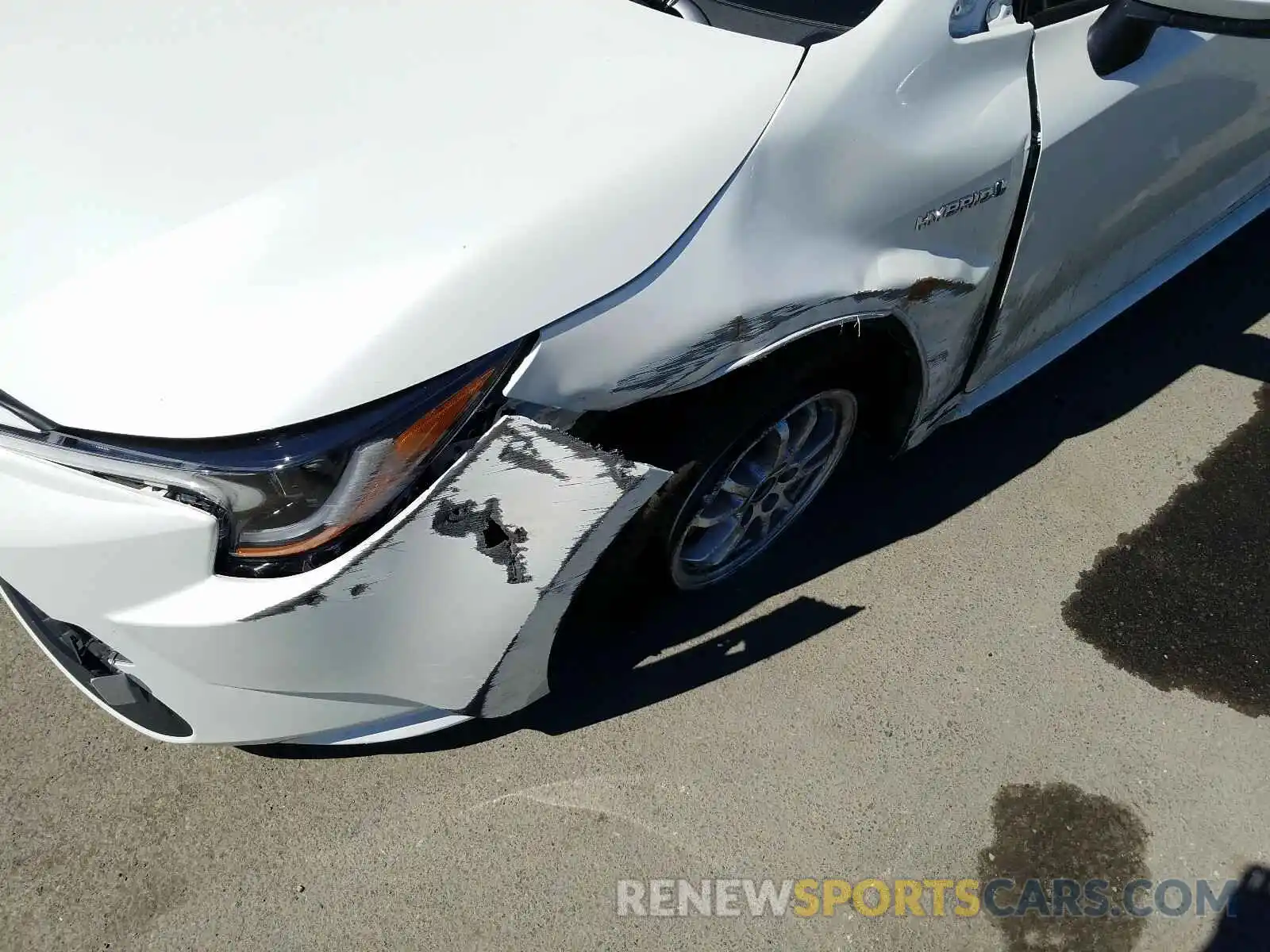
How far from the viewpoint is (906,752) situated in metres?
2.17

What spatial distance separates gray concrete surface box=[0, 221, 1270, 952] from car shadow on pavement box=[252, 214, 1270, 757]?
0.04 feet

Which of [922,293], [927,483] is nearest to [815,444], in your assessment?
[922,293]

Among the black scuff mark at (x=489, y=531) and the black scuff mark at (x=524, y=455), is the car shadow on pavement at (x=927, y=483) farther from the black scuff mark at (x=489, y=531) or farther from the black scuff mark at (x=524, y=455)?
the black scuff mark at (x=524, y=455)

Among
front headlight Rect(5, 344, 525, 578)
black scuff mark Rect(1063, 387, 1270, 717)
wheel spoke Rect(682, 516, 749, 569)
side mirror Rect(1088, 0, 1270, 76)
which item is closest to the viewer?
front headlight Rect(5, 344, 525, 578)

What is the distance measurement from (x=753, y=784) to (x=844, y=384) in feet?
2.93

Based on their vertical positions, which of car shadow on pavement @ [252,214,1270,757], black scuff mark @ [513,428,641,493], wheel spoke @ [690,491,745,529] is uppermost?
black scuff mark @ [513,428,641,493]

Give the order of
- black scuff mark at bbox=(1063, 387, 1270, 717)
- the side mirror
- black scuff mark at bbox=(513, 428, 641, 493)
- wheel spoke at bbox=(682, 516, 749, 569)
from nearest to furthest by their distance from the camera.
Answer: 1. black scuff mark at bbox=(513, 428, 641, 493)
2. the side mirror
3. wheel spoke at bbox=(682, 516, 749, 569)
4. black scuff mark at bbox=(1063, 387, 1270, 717)

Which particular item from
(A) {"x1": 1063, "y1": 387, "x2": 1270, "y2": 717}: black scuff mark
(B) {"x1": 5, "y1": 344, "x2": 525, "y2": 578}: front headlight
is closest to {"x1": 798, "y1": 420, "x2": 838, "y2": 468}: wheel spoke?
(A) {"x1": 1063, "y1": 387, "x2": 1270, "y2": 717}: black scuff mark

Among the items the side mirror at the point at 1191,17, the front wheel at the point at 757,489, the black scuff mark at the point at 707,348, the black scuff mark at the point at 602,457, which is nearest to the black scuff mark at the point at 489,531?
the black scuff mark at the point at 602,457

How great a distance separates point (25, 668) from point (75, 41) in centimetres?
138

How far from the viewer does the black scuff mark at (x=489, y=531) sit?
4.85ft

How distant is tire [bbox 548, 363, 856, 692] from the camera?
66.2 inches

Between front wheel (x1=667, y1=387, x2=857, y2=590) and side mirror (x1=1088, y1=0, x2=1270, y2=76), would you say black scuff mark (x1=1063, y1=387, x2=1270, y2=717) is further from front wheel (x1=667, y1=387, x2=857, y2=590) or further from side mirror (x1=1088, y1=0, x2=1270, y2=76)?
side mirror (x1=1088, y1=0, x2=1270, y2=76)

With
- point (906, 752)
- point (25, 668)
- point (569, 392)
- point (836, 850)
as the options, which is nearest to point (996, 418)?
point (906, 752)
